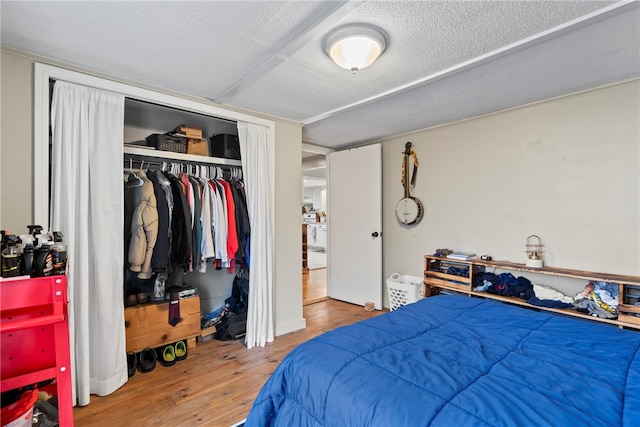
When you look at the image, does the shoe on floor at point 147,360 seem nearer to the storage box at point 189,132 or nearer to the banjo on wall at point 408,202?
the storage box at point 189,132

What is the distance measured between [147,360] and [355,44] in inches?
112

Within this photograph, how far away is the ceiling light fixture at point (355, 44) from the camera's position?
1614mm

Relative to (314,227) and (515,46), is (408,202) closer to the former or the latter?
(515,46)

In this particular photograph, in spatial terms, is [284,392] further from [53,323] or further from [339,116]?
[339,116]

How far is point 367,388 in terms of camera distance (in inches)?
42.2

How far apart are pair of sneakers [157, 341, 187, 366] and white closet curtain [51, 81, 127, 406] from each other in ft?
1.13

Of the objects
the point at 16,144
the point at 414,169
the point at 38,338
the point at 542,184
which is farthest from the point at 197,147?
the point at 542,184

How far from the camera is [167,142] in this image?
8.84 ft

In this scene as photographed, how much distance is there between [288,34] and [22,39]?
1.54 metres

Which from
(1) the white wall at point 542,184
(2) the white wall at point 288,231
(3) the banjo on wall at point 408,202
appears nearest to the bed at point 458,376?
(1) the white wall at point 542,184

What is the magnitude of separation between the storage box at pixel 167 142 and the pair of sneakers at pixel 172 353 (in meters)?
1.74

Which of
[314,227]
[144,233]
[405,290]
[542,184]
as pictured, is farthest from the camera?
[314,227]

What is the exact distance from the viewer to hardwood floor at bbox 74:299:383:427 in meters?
1.86

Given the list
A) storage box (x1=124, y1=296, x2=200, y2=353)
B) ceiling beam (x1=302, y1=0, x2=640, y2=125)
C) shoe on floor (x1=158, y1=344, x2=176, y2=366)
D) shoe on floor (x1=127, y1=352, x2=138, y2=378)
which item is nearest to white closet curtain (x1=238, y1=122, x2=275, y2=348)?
storage box (x1=124, y1=296, x2=200, y2=353)
